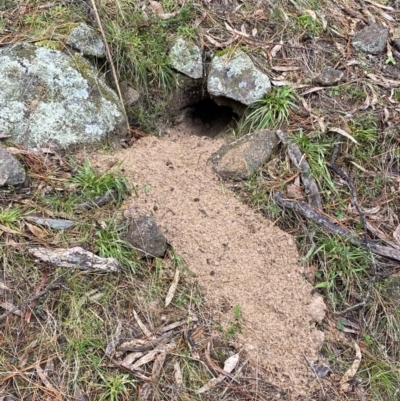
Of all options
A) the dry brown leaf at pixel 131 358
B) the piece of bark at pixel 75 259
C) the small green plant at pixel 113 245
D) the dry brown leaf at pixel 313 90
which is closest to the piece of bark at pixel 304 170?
the dry brown leaf at pixel 313 90

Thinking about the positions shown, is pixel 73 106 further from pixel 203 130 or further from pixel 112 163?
pixel 203 130

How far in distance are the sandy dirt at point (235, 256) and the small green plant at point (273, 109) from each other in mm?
462

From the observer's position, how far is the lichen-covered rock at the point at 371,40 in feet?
12.1

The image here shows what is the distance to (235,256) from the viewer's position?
2568 mm

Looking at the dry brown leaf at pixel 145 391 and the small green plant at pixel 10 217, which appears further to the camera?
the small green plant at pixel 10 217

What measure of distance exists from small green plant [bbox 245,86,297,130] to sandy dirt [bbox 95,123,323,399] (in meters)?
0.46

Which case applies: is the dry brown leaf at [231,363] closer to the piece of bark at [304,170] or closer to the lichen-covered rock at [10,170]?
the piece of bark at [304,170]

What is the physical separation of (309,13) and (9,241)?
2.74 metres

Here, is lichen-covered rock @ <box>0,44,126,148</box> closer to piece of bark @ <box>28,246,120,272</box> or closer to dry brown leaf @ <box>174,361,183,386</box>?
piece of bark @ <box>28,246,120,272</box>

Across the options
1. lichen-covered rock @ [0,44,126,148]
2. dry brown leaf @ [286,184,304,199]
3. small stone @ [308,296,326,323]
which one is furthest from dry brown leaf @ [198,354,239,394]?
lichen-covered rock @ [0,44,126,148]

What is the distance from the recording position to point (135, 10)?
11.4ft

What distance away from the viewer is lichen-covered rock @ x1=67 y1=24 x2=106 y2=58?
10.3 ft

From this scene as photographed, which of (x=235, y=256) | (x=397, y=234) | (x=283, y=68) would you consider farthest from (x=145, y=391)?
(x=283, y=68)

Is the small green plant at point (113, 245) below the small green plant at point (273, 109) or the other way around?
below
